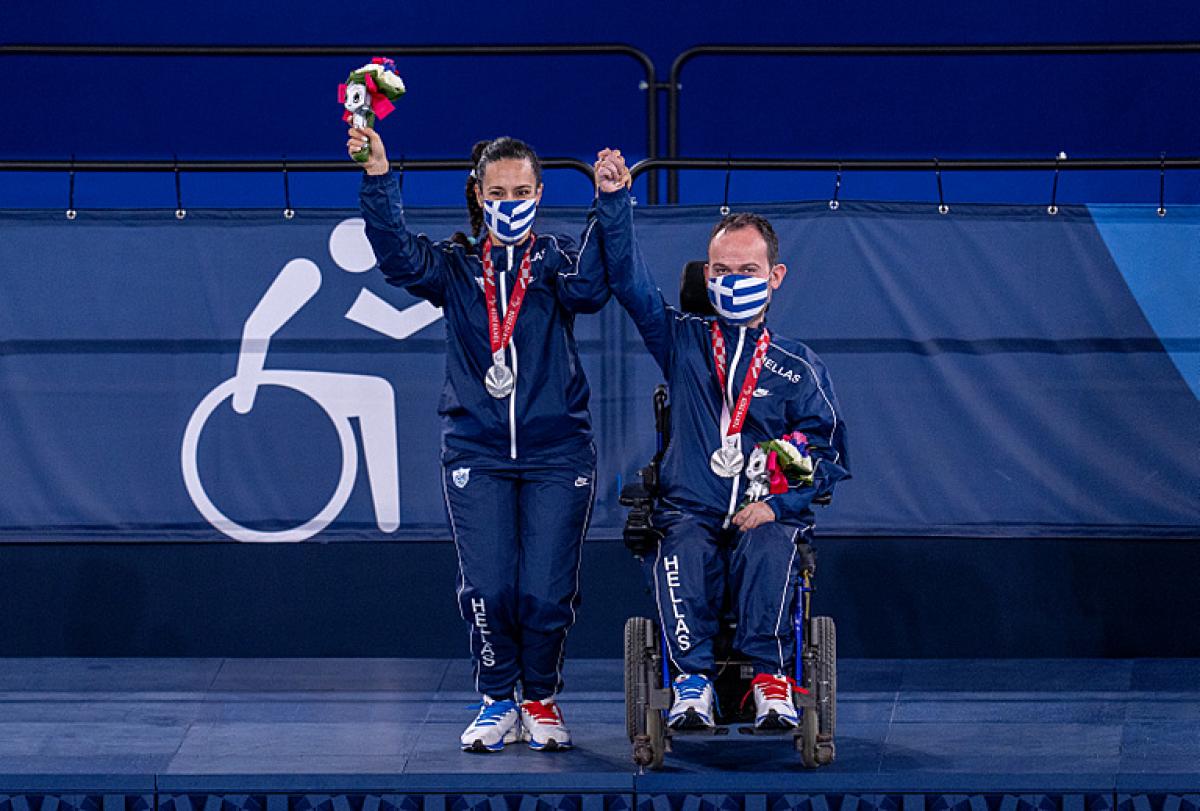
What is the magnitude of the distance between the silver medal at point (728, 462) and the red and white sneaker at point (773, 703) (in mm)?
526

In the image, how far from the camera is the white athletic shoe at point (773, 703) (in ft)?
15.4

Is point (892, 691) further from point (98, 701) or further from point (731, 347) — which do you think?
point (98, 701)

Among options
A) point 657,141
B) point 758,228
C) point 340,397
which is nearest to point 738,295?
point 758,228

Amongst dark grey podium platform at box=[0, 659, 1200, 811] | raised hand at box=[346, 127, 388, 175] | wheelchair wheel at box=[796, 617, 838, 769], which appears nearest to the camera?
dark grey podium platform at box=[0, 659, 1200, 811]

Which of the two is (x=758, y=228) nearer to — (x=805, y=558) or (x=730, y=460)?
(x=730, y=460)

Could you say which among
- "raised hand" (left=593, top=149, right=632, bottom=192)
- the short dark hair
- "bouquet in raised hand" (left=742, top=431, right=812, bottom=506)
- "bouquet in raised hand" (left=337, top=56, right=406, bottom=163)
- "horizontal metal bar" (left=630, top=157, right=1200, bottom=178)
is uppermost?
"bouquet in raised hand" (left=337, top=56, right=406, bottom=163)

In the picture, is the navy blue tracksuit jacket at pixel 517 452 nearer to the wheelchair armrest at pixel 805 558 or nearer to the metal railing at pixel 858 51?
the wheelchair armrest at pixel 805 558

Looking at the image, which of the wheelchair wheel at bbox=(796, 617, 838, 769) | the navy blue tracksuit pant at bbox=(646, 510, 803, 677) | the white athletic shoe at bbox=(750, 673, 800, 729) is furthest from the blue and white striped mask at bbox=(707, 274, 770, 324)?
the white athletic shoe at bbox=(750, 673, 800, 729)

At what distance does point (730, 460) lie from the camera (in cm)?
500

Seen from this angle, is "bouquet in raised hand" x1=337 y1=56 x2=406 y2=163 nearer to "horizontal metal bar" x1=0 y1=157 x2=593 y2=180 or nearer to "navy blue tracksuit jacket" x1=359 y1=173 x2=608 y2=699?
"navy blue tracksuit jacket" x1=359 y1=173 x2=608 y2=699

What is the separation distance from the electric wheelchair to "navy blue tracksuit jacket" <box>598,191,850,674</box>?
0.05 meters

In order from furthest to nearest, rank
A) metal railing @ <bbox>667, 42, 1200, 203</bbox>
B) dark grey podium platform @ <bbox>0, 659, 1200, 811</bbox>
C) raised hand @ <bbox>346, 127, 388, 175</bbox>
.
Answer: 1. metal railing @ <bbox>667, 42, 1200, 203</bbox>
2. raised hand @ <bbox>346, 127, 388, 175</bbox>
3. dark grey podium platform @ <bbox>0, 659, 1200, 811</bbox>

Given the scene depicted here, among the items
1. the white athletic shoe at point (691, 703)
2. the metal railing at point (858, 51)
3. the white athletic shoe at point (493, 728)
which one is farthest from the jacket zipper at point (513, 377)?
the metal railing at point (858, 51)

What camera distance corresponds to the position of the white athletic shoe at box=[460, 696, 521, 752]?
507cm
